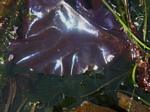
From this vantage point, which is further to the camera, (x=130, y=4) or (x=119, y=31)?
(x=130, y=4)

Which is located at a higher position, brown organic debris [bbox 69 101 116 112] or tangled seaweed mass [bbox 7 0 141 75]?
tangled seaweed mass [bbox 7 0 141 75]

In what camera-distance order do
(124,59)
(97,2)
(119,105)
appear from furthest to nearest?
(97,2) → (124,59) → (119,105)

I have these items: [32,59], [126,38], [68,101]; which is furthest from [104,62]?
[32,59]

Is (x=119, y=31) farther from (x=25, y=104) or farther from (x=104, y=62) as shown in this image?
(x=25, y=104)

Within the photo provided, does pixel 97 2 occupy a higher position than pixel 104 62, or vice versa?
pixel 97 2

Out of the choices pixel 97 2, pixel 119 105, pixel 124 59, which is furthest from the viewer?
pixel 97 2

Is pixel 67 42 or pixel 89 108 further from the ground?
pixel 67 42

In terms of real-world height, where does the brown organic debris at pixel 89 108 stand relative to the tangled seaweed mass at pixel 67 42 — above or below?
below

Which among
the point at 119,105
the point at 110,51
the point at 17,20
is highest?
the point at 17,20
